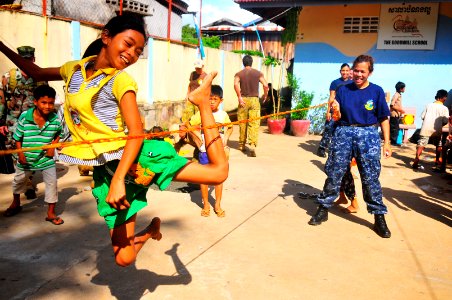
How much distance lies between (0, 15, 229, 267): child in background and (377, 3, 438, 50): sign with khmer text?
969cm

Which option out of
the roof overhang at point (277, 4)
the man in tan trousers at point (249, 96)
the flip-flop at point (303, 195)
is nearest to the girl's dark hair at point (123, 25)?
the flip-flop at point (303, 195)

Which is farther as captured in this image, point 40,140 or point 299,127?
point 299,127

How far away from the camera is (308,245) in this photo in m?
4.01

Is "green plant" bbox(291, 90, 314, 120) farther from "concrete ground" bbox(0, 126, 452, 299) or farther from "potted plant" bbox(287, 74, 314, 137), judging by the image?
"concrete ground" bbox(0, 126, 452, 299)

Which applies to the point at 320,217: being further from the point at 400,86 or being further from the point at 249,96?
the point at 400,86

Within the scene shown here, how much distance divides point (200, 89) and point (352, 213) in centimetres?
338

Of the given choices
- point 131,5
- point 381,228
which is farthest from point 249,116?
point 131,5

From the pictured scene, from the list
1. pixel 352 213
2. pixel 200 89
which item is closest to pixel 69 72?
pixel 200 89

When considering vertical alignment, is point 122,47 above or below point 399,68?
below

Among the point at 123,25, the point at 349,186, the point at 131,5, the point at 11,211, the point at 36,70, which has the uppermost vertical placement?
the point at 131,5

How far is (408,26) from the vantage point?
34.3ft

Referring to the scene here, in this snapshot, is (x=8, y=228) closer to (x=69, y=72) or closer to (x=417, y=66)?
(x=69, y=72)

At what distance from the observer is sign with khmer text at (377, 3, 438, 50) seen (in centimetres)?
1028

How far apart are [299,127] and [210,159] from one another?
8905 mm
